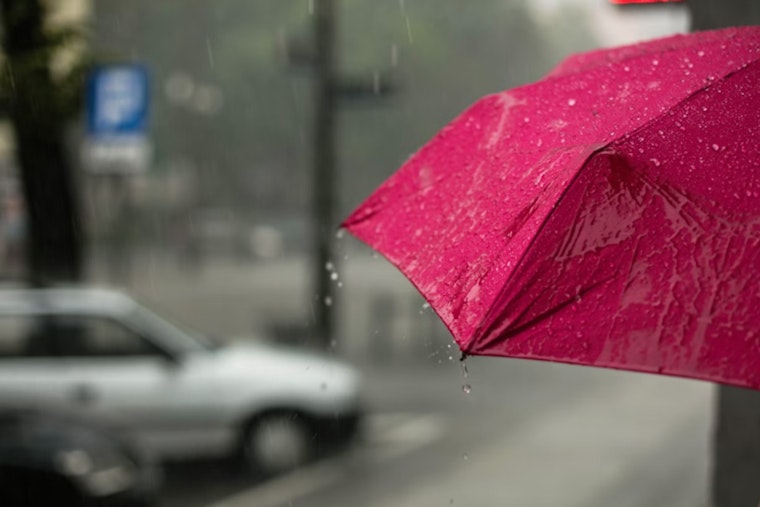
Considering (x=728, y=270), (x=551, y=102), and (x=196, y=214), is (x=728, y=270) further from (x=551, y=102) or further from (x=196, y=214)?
(x=196, y=214)

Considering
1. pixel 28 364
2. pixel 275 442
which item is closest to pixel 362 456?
pixel 275 442

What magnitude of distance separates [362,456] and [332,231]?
2.92m

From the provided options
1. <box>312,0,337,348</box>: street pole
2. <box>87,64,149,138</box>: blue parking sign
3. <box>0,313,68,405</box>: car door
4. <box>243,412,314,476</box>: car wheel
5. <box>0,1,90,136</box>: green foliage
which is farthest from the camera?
<box>312,0,337,348</box>: street pole

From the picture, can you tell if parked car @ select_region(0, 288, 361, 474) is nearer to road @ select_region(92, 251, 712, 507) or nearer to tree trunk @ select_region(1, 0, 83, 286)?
road @ select_region(92, 251, 712, 507)

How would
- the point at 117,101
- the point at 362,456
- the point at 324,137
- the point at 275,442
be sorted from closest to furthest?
the point at 275,442, the point at 362,456, the point at 117,101, the point at 324,137

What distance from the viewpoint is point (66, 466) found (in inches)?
285

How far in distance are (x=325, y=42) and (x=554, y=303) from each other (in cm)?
1252

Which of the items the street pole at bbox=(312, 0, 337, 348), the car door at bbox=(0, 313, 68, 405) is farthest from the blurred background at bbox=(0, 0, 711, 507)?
the car door at bbox=(0, 313, 68, 405)

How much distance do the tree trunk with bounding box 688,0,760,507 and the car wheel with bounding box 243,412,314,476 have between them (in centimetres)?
661

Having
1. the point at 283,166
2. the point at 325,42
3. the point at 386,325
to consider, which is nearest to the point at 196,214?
the point at 283,166

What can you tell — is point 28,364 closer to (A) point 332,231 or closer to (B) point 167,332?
(B) point 167,332

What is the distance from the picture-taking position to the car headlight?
7.23 meters

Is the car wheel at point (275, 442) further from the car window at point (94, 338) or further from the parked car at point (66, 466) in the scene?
the parked car at point (66, 466)

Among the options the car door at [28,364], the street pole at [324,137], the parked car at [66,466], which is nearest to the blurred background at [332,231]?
the street pole at [324,137]
